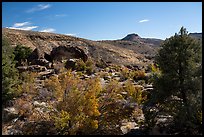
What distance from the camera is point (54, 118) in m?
11.9

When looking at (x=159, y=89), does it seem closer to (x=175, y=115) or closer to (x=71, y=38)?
(x=175, y=115)

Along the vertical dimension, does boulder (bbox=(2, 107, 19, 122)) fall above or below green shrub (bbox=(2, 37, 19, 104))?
below

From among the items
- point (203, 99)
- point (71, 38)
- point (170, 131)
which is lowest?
point (170, 131)

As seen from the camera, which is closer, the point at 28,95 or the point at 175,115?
the point at 175,115

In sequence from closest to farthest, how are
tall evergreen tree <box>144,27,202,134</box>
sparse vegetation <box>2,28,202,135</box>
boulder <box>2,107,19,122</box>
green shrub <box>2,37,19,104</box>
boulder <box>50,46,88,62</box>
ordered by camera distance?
sparse vegetation <box>2,28,202,135</box> → tall evergreen tree <box>144,27,202,134</box> → boulder <box>2,107,19,122</box> → green shrub <box>2,37,19,104</box> → boulder <box>50,46,88,62</box>

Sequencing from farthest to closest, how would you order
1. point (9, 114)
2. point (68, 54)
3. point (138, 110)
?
point (68, 54) → point (138, 110) → point (9, 114)

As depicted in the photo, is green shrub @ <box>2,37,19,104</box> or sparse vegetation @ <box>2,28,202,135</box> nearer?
sparse vegetation @ <box>2,28,202,135</box>

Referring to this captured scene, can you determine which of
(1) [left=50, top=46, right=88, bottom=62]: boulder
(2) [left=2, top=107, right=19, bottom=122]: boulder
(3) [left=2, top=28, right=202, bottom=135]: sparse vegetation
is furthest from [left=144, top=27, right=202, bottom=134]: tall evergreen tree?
(1) [left=50, top=46, right=88, bottom=62]: boulder

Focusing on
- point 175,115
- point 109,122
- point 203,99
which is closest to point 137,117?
point 109,122

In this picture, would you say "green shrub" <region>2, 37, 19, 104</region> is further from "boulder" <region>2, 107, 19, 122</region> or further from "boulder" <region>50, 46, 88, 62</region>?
"boulder" <region>50, 46, 88, 62</region>

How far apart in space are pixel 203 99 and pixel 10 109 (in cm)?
858

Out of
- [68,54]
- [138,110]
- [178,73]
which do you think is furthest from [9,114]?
[68,54]

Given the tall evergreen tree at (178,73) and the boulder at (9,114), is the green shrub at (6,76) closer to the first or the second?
the boulder at (9,114)

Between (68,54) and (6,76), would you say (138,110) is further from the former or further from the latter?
(68,54)
